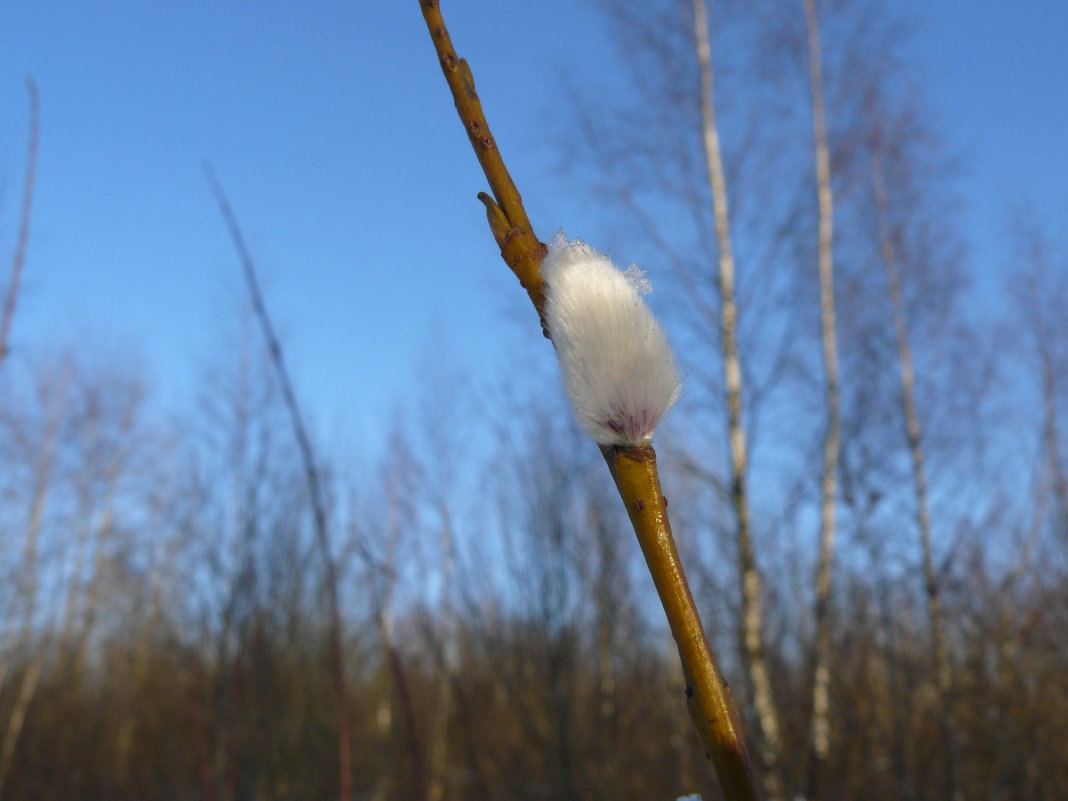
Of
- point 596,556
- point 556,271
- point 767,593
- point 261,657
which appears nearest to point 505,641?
point 596,556

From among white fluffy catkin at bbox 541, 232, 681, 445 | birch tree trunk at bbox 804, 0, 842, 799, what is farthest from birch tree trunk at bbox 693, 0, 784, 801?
white fluffy catkin at bbox 541, 232, 681, 445

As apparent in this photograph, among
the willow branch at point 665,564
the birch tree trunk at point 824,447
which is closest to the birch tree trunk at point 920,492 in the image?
the birch tree trunk at point 824,447

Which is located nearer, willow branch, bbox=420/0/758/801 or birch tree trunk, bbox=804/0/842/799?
willow branch, bbox=420/0/758/801

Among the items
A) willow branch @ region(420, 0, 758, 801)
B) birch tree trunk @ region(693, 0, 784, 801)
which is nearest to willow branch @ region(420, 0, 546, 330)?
willow branch @ region(420, 0, 758, 801)

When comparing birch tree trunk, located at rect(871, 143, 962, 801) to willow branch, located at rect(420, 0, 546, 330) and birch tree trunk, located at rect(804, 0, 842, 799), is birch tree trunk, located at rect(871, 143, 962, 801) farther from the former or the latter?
willow branch, located at rect(420, 0, 546, 330)

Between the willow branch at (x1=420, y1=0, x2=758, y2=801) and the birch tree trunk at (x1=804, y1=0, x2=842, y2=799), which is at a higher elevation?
the birch tree trunk at (x1=804, y1=0, x2=842, y2=799)

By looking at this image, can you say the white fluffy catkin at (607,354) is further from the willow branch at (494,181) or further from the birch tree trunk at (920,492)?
the birch tree trunk at (920,492)
